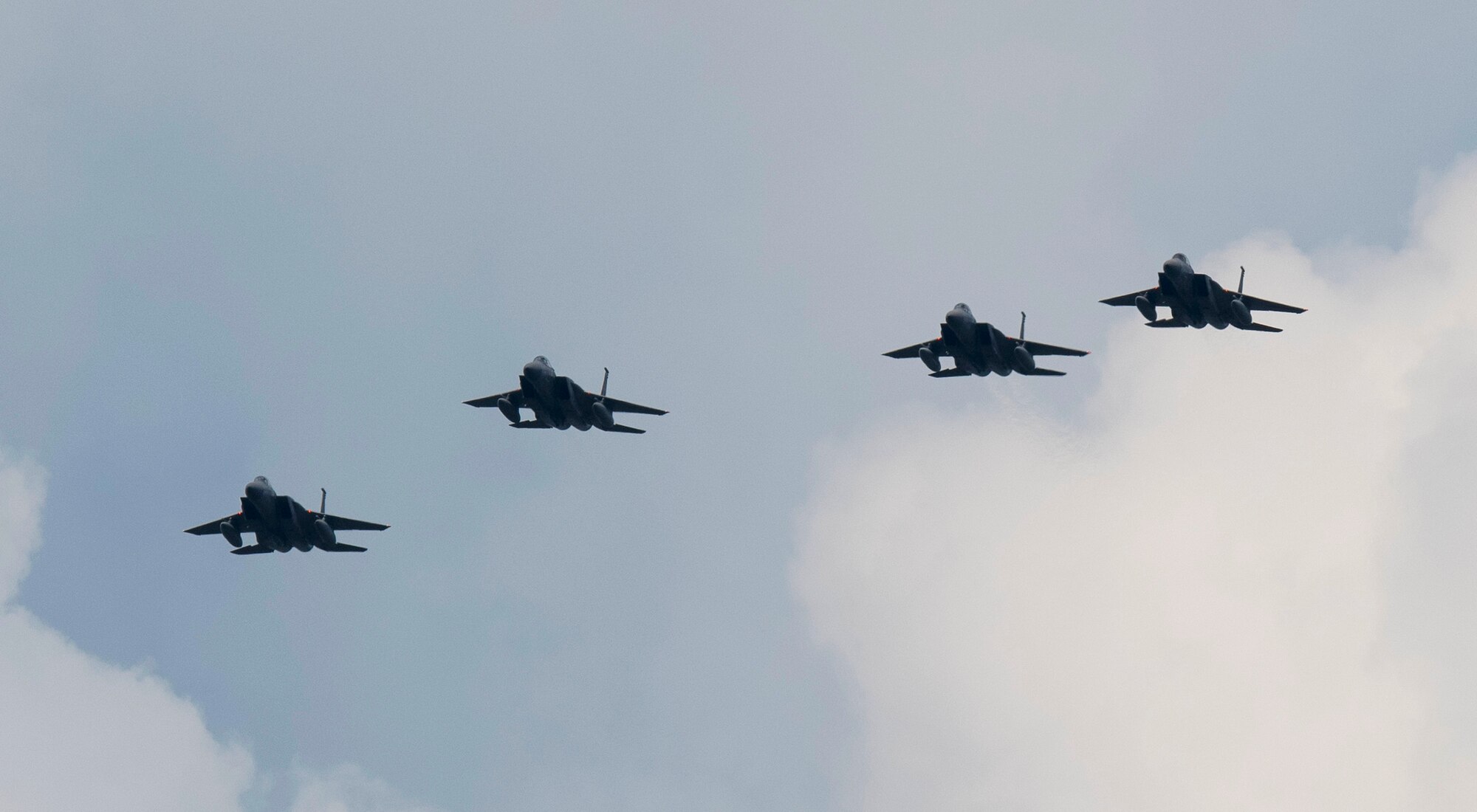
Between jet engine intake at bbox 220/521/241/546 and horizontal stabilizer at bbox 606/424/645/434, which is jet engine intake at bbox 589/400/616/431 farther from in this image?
jet engine intake at bbox 220/521/241/546

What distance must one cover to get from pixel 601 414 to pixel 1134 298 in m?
32.4

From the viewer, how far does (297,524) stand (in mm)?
120375

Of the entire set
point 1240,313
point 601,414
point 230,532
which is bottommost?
point 230,532

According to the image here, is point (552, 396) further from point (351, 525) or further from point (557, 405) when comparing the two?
point (351, 525)

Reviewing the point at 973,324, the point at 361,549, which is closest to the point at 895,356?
the point at 973,324

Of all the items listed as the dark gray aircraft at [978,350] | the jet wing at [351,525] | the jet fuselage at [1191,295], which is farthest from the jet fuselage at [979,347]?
the jet wing at [351,525]

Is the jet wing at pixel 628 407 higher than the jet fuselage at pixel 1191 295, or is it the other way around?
the jet fuselage at pixel 1191 295

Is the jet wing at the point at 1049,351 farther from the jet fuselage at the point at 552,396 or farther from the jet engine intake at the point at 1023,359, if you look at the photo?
the jet fuselage at the point at 552,396

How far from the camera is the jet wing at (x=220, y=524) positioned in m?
121

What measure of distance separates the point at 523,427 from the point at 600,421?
5832 mm

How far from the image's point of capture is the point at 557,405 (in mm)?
118062

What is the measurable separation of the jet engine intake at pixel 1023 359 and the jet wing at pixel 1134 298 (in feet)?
26.8

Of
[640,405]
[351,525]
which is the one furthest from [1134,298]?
[351,525]

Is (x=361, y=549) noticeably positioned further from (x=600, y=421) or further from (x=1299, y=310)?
(x=1299, y=310)
